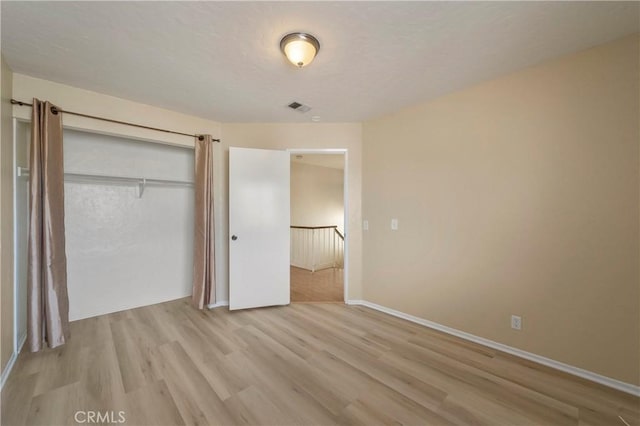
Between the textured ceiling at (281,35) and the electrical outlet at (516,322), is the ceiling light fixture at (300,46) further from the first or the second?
the electrical outlet at (516,322)

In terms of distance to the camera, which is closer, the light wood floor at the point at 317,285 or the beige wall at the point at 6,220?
the beige wall at the point at 6,220

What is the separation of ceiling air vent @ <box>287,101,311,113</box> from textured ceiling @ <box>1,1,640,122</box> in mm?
205

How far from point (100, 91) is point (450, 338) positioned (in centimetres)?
421

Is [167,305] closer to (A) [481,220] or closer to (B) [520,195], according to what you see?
(A) [481,220]

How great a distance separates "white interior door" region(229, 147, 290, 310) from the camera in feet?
10.2

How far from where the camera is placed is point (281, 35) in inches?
A: 66.7

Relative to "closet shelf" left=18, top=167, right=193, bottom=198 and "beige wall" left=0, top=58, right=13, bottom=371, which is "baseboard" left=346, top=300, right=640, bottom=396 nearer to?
"closet shelf" left=18, top=167, right=193, bottom=198

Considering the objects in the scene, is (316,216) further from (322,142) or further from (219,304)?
(219,304)

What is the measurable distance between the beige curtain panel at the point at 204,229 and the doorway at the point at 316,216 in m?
2.04

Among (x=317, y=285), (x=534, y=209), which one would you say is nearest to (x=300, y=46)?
(x=534, y=209)

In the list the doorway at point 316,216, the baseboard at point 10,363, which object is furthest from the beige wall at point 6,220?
the doorway at point 316,216

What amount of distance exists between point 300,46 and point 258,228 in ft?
6.91

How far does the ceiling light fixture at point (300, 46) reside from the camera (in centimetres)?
168

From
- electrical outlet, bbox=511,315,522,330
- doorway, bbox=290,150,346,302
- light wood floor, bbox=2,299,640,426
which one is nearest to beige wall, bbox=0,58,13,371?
light wood floor, bbox=2,299,640,426
